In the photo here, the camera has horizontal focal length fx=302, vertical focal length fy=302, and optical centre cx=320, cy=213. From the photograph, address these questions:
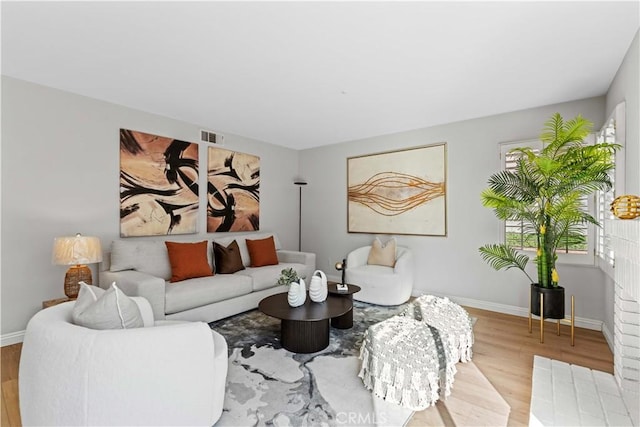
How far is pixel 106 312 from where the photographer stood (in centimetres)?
158

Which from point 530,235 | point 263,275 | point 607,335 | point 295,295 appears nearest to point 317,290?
point 295,295

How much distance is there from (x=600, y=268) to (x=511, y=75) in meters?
2.27

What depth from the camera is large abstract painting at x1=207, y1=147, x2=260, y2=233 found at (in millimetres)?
4594

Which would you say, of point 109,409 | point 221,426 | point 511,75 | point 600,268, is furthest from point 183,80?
→ point 600,268

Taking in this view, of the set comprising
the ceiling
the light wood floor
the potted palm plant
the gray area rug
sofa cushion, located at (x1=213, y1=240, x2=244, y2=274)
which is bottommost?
the light wood floor

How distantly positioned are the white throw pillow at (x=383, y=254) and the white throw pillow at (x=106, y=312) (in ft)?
11.2

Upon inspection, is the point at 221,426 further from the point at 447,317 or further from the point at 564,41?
the point at 564,41

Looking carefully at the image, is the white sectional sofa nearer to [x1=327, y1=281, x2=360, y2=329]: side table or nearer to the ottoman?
[x1=327, y1=281, x2=360, y2=329]: side table

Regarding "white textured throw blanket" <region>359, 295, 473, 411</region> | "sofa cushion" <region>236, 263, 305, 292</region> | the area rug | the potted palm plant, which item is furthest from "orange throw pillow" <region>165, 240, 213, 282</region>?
the potted palm plant

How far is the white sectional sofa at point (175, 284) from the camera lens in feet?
9.70

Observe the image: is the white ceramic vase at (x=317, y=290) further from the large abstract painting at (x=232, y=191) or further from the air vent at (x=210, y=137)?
the air vent at (x=210, y=137)

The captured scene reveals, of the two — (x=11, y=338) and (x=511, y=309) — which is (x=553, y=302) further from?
(x=11, y=338)

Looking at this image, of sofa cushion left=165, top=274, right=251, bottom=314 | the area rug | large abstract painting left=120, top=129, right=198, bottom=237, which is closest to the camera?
the area rug

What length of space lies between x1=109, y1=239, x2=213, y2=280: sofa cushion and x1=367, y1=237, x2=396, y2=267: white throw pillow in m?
2.81
